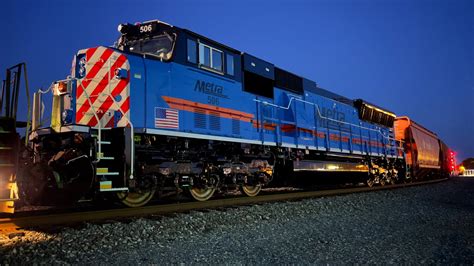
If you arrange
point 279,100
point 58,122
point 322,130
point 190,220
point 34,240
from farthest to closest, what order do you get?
point 322,130 < point 279,100 < point 58,122 < point 190,220 < point 34,240

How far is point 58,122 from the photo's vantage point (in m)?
6.89

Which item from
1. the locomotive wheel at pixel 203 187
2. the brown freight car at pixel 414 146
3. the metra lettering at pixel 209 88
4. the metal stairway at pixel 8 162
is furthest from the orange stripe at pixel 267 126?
the brown freight car at pixel 414 146

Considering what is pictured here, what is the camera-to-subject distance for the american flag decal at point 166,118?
7.10 metres

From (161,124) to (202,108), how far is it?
1.17 meters

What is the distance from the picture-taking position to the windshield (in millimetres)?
7559

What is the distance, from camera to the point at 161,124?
7.13 metres

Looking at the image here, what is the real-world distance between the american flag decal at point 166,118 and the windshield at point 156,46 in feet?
3.32

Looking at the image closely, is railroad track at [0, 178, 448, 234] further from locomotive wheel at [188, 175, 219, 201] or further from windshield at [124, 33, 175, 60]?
windshield at [124, 33, 175, 60]

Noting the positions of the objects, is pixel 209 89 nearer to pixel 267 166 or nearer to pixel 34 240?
pixel 267 166

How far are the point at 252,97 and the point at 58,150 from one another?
16.0 feet

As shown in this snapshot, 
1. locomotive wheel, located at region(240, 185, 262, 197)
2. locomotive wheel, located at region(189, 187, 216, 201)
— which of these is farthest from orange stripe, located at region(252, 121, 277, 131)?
locomotive wheel, located at region(189, 187, 216, 201)

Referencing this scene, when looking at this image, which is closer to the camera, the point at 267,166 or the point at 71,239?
the point at 71,239

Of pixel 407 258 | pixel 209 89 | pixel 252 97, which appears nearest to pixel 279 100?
pixel 252 97

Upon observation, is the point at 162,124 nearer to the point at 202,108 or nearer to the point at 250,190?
the point at 202,108
